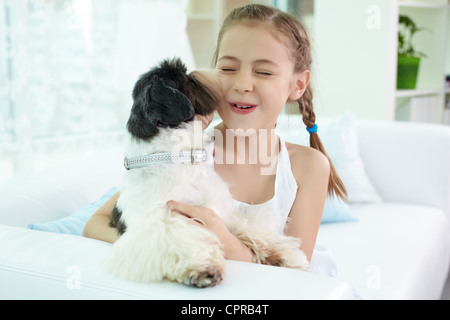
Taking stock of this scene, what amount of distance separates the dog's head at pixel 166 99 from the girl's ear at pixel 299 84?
1.29ft

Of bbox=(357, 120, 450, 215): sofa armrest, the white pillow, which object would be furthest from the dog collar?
bbox=(357, 120, 450, 215): sofa armrest

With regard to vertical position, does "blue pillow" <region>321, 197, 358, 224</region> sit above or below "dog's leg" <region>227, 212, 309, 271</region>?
below

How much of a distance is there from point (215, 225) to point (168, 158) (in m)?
0.17

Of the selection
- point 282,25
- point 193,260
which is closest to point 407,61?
point 282,25

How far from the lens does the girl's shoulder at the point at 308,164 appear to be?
55.5 inches

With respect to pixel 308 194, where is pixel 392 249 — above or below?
below

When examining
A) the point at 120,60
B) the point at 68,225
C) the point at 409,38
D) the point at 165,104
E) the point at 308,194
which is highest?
the point at 409,38

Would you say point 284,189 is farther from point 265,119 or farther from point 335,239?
point 335,239

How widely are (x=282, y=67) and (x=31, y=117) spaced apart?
62.7 inches

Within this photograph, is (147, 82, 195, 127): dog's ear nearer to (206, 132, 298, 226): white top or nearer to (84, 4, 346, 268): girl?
(84, 4, 346, 268): girl

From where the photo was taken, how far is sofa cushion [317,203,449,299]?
1.67 metres

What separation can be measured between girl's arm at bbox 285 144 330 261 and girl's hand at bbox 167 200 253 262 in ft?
0.93

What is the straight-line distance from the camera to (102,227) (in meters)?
1.22

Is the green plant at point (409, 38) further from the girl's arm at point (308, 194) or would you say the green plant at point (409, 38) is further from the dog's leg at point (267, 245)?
the dog's leg at point (267, 245)
